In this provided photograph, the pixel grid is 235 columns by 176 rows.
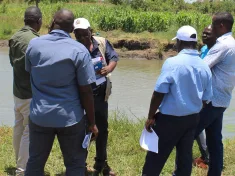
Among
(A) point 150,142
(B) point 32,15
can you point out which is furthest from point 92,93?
(B) point 32,15

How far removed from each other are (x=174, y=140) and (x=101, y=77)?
1.00m

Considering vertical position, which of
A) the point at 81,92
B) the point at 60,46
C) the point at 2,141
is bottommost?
the point at 2,141

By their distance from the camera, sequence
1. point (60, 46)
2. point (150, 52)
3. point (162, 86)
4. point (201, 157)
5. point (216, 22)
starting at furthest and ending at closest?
point (150, 52) → point (201, 157) → point (216, 22) → point (162, 86) → point (60, 46)

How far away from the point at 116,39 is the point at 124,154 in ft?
56.2

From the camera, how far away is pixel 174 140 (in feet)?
11.7

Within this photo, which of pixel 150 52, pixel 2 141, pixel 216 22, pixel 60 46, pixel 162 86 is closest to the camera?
pixel 60 46

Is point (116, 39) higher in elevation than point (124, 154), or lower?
lower

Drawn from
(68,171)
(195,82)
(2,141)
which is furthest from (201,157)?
(2,141)

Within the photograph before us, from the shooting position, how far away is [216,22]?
391cm

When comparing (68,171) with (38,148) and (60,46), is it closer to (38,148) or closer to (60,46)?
(38,148)

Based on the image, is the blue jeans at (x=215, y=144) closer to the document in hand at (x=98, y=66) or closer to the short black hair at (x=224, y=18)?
the short black hair at (x=224, y=18)

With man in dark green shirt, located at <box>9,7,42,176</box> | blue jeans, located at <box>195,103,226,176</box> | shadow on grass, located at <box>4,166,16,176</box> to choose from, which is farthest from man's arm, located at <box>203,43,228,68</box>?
shadow on grass, located at <box>4,166,16,176</box>

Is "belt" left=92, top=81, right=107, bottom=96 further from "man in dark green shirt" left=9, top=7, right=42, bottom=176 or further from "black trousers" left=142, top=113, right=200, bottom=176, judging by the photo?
"black trousers" left=142, top=113, right=200, bottom=176

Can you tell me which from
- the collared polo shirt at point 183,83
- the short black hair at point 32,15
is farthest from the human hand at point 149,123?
the short black hair at point 32,15
